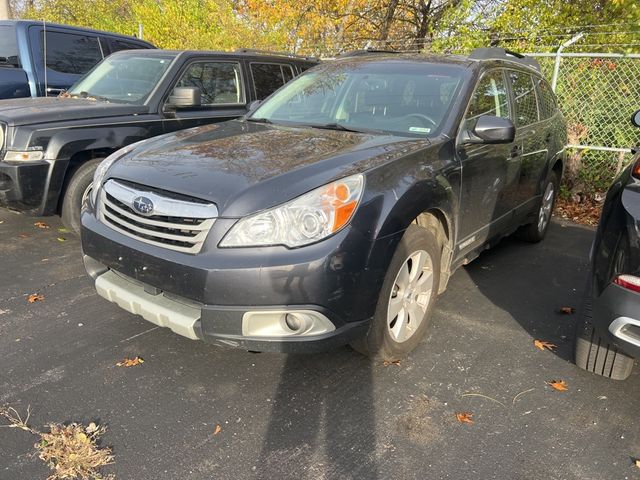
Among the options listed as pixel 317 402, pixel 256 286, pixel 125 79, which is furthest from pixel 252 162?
pixel 125 79

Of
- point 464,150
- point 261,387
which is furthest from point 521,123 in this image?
point 261,387

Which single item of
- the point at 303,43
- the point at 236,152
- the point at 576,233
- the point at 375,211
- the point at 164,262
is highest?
the point at 303,43

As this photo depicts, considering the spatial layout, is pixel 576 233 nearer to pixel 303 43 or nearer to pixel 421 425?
pixel 421 425

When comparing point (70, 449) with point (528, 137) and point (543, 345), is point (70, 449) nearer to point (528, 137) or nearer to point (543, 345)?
point (543, 345)

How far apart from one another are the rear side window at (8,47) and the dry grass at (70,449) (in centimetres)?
548

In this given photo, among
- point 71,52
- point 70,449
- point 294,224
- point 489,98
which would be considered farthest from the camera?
point 71,52

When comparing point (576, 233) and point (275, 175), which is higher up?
point (275, 175)

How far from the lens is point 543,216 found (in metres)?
5.46

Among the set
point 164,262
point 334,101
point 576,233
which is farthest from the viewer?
point 576,233

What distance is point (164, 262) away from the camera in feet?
8.05

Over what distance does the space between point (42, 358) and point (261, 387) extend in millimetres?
1326

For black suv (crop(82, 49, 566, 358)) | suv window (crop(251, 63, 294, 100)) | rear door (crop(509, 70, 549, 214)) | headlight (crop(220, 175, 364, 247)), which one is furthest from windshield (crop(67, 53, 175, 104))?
rear door (crop(509, 70, 549, 214))

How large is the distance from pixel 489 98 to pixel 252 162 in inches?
80.5

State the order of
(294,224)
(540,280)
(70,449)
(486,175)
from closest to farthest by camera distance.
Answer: (70,449) < (294,224) < (486,175) < (540,280)
